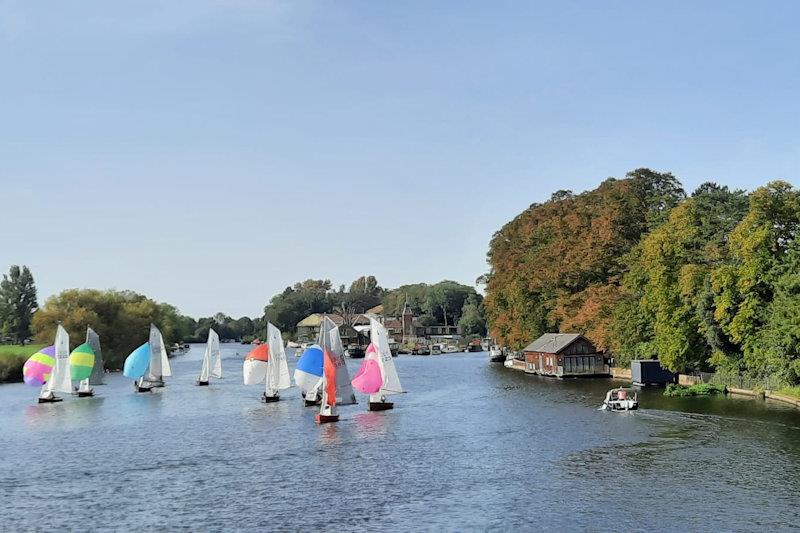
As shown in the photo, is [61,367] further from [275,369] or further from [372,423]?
[372,423]

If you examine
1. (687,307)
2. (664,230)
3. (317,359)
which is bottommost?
(317,359)

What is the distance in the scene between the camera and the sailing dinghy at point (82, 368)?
96.1 meters

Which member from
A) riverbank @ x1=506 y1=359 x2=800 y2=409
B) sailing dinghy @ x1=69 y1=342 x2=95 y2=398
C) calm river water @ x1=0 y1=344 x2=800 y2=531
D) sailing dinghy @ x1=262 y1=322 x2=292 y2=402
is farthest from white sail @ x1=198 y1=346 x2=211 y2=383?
riverbank @ x1=506 y1=359 x2=800 y2=409

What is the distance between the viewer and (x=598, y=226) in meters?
119

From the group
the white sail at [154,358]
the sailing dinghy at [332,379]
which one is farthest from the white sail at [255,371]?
the sailing dinghy at [332,379]

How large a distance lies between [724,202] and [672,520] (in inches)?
2665

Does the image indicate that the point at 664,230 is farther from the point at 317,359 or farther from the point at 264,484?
the point at 264,484

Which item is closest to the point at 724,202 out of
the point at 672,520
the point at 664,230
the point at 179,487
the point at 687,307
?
the point at 664,230

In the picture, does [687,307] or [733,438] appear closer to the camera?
[733,438]

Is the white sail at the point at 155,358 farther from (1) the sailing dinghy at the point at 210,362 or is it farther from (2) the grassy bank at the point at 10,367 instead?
(2) the grassy bank at the point at 10,367

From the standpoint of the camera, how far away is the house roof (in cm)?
11525

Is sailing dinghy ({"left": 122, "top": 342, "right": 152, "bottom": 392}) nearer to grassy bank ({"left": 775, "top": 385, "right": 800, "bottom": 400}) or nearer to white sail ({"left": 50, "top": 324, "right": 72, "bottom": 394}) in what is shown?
white sail ({"left": 50, "top": 324, "right": 72, "bottom": 394})

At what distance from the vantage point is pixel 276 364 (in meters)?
89.6

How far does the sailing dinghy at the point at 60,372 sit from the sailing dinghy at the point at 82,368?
1215mm
